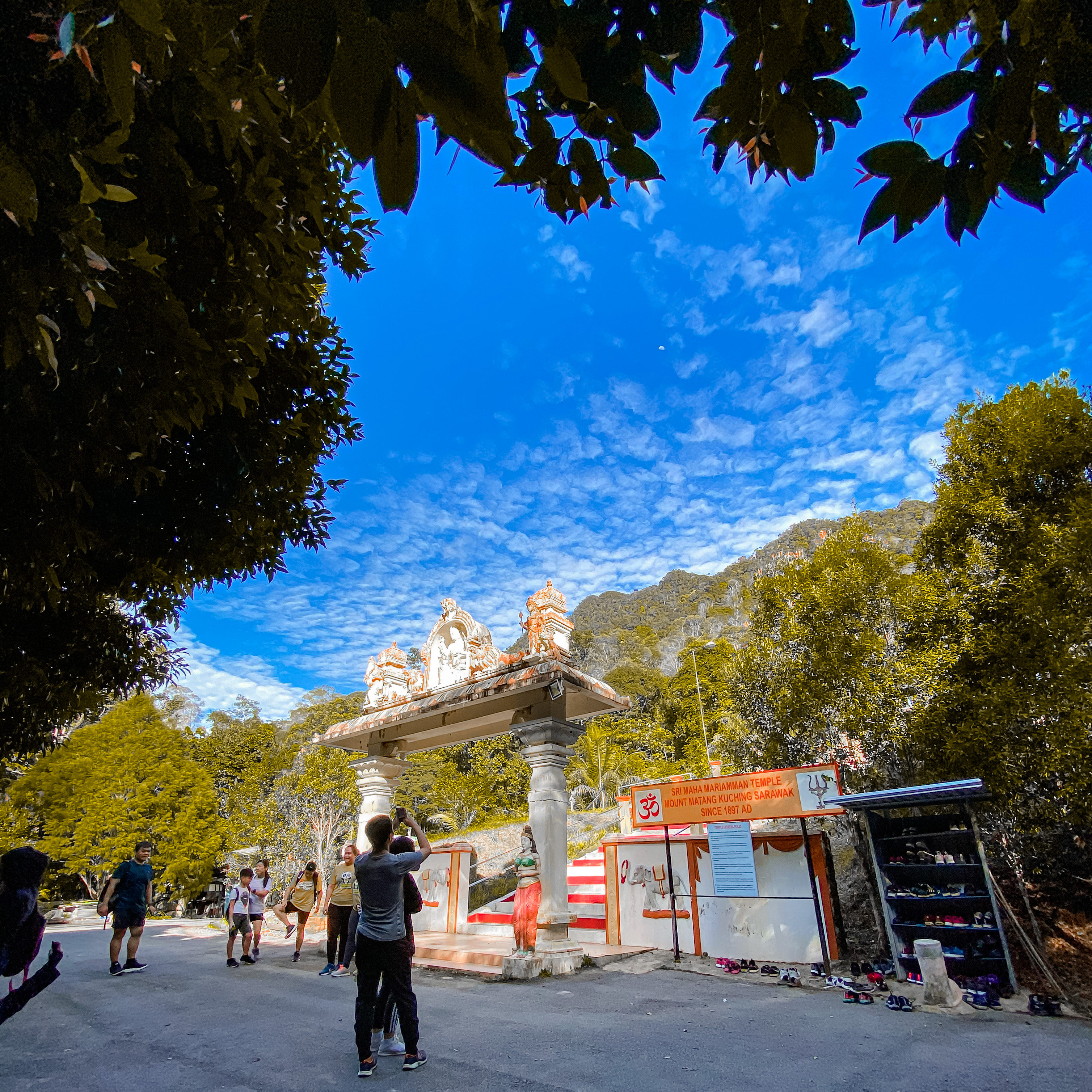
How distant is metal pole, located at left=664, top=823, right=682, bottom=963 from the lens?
770cm

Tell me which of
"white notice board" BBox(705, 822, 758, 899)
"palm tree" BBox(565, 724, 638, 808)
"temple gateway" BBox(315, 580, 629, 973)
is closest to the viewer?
"white notice board" BBox(705, 822, 758, 899)

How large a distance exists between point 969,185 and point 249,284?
2415 millimetres

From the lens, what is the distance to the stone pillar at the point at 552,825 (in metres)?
6.68

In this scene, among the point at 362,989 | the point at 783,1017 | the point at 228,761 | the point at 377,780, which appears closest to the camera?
the point at 362,989

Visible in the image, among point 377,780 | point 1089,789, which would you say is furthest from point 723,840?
point 377,780

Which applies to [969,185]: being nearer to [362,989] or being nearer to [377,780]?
[362,989]

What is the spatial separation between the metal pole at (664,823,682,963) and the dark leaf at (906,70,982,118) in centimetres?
815

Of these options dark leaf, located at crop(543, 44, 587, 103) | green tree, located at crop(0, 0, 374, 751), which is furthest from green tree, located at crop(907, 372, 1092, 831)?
dark leaf, located at crop(543, 44, 587, 103)

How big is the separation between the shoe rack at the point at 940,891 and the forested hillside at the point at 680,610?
1235 inches

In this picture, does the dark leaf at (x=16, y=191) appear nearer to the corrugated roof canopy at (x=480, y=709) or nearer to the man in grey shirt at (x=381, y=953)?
the man in grey shirt at (x=381, y=953)

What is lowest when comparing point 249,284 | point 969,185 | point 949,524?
point 969,185

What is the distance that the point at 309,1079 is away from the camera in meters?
3.55

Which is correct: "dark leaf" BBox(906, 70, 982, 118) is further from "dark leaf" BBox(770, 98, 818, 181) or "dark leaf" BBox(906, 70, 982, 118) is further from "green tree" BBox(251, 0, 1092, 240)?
"dark leaf" BBox(770, 98, 818, 181)

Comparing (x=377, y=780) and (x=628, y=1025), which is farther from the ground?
(x=377, y=780)
